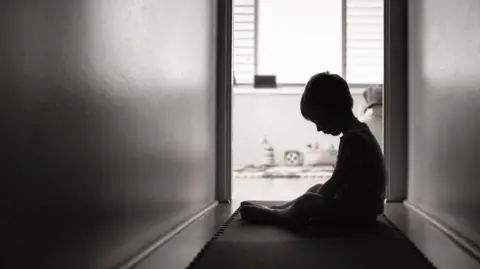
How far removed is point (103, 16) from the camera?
995 mm

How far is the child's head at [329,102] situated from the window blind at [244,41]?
398 centimetres

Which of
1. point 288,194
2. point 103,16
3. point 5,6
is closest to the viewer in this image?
point 5,6

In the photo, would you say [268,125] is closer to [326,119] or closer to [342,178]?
[326,119]

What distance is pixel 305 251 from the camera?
1.27 meters

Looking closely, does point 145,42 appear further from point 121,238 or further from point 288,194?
point 288,194

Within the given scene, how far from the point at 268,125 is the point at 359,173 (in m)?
4.24

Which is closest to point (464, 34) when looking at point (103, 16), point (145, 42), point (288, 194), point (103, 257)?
point (145, 42)

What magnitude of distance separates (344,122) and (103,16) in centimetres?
97

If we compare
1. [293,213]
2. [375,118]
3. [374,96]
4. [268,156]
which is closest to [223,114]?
[293,213]

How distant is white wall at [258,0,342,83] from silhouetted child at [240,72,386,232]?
4.05m

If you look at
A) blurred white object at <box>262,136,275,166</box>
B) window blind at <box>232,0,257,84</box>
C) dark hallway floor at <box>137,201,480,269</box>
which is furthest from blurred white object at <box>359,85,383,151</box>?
dark hallway floor at <box>137,201,480,269</box>

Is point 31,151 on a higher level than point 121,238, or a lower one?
higher

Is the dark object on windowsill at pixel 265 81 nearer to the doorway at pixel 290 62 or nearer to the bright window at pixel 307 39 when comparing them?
the doorway at pixel 290 62

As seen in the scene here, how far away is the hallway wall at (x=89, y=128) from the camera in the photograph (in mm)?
679
